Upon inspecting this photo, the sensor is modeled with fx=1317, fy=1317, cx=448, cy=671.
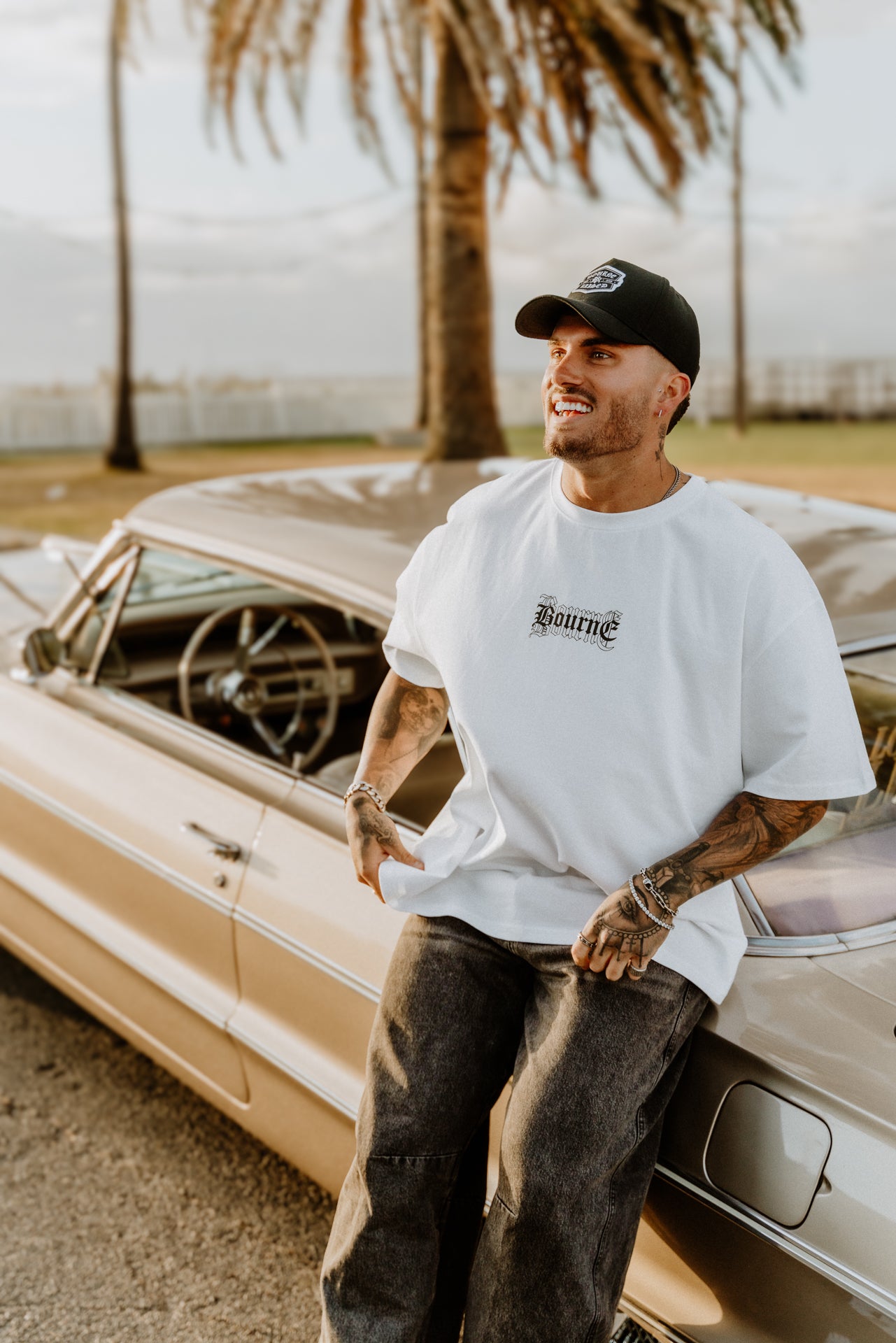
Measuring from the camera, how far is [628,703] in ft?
6.31

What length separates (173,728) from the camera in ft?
10.7

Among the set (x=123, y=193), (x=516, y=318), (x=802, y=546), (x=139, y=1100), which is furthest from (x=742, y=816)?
(x=123, y=193)

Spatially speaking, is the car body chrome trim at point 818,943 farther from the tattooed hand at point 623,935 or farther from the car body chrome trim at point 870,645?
the car body chrome trim at point 870,645

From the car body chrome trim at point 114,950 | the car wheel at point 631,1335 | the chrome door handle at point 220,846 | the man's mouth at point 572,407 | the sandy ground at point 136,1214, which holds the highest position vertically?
the man's mouth at point 572,407

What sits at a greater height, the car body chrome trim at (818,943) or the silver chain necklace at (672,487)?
the silver chain necklace at (672,487)

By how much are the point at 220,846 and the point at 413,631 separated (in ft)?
2.67

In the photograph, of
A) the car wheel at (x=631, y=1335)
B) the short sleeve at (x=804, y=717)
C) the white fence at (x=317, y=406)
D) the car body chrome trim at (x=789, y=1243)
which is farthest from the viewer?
the white fence at (x=317, y=406)

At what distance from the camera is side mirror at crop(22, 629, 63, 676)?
3.56 m

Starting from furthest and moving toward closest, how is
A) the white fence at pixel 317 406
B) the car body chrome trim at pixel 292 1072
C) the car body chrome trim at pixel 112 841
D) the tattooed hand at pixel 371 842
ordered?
the white fence at pixel 317 406, the car body chrome trim at pixel 112 841, the car body chrome trim at pixel 292 1072, the tattooed hand at pixel 371 842

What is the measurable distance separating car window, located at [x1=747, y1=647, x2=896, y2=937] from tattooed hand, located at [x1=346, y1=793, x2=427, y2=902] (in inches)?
23.3

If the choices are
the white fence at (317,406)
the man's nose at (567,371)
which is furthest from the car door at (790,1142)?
the white fence at (317,406)

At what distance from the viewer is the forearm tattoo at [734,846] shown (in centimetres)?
189

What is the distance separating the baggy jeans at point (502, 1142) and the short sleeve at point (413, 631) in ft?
1.41

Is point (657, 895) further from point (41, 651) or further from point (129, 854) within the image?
point (41, 651)
